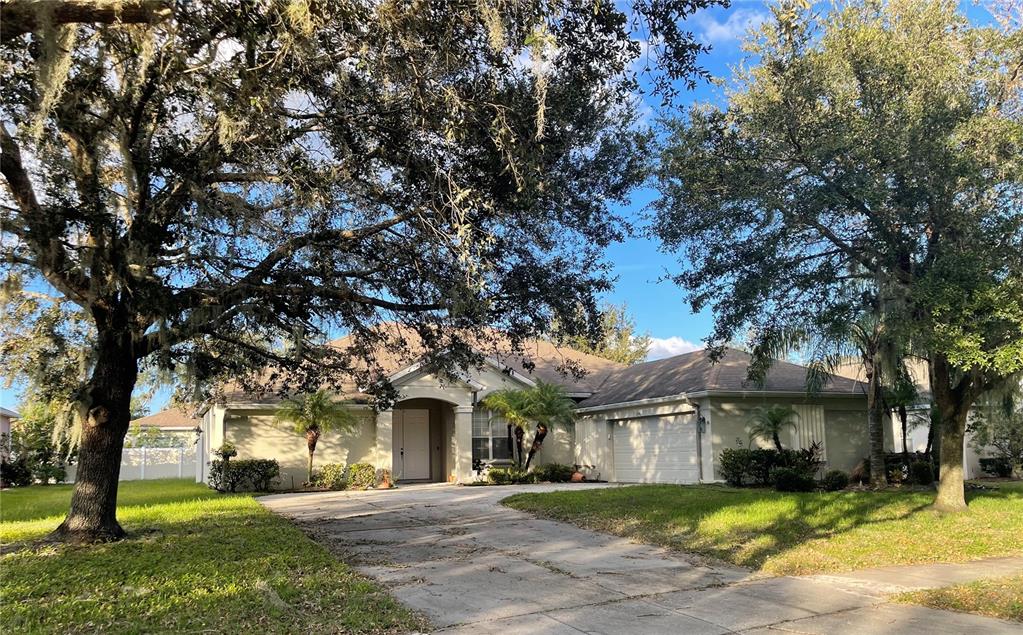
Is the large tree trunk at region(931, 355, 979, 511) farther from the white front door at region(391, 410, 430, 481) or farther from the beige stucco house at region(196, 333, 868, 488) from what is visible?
the white front door at region(391, 410, 430, 481)

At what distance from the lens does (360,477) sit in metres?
20.7

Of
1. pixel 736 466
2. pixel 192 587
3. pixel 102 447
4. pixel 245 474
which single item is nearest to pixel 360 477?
pixel 245 474

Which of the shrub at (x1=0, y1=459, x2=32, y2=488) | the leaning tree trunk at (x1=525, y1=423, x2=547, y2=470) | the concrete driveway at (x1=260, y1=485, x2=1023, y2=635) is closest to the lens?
the concrete driveway at (x1=260, y1=485, x2=1023, y2=635)

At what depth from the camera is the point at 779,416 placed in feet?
59.5

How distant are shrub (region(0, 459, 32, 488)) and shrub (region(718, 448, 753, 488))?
25.7m

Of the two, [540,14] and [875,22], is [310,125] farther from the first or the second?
[875,22]

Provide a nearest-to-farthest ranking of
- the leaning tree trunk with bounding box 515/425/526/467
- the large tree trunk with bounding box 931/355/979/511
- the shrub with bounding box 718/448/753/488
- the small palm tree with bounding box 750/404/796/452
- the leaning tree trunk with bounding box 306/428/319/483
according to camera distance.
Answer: the large tree trunk with bounding box 931/355/979/511, the shrub with bounding box 718/448/753/488, the small palm tree with bounding box 750/404/796/452, the leaning tree trunk with bounding box 306/428/319/483, the leaning tree trunk with bounding box 515/425/526/467

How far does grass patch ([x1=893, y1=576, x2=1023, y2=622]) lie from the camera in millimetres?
6352

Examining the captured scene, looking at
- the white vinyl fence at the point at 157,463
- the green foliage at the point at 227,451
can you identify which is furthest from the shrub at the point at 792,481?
the white vinyl fence at the point at 157,463

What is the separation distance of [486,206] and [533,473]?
16.0 metres

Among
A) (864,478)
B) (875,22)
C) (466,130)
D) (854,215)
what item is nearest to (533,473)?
(864,478)

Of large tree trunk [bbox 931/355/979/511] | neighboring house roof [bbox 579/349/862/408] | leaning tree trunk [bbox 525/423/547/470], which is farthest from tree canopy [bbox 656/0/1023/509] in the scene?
leaning tree trunk [bbox 525/423/547/470]

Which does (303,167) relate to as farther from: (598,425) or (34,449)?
(34,449)

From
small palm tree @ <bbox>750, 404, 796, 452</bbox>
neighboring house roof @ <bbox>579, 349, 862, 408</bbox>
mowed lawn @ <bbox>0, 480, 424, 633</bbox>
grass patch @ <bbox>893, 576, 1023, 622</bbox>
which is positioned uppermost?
neighboring house roof @ <bbox>579, 349, 862, 408</bbox>
